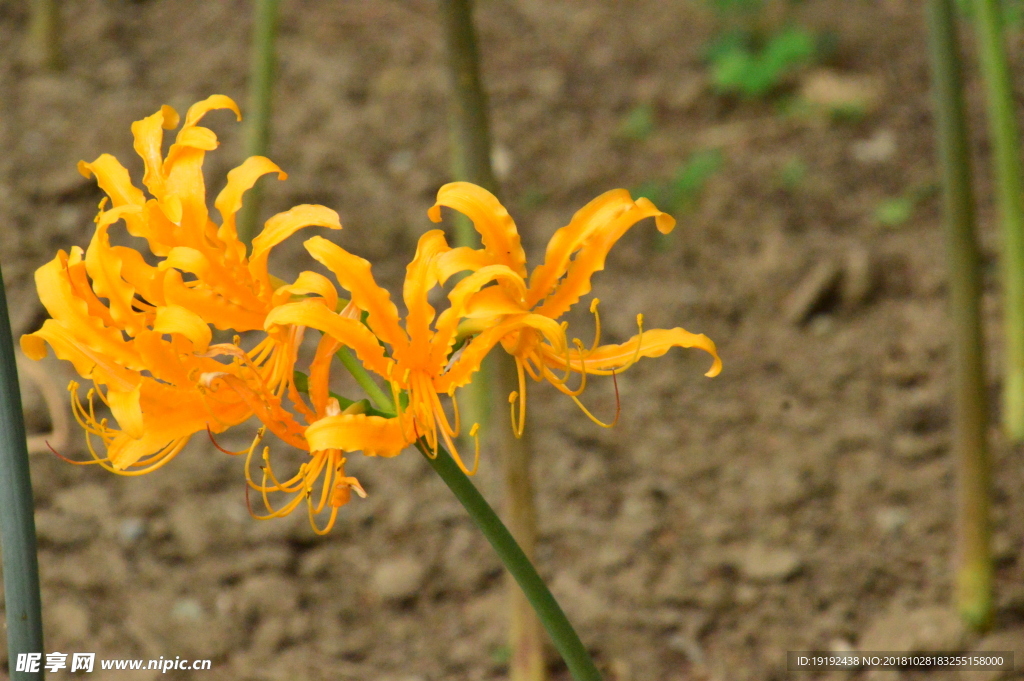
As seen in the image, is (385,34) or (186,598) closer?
(186,598)

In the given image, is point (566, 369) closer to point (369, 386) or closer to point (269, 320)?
point (369, 386)

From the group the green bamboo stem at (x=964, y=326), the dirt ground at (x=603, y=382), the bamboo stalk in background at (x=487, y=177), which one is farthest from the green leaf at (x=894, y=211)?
the bamboo stalk in background at (x=487, y=177)

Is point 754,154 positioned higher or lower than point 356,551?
higher

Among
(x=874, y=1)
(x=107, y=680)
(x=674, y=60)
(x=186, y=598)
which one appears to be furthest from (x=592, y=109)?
(x=107, y=680)

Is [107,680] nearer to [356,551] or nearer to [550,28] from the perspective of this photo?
[356,551]

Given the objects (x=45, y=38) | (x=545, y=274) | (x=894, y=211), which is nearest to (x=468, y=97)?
(x=545, y=274)

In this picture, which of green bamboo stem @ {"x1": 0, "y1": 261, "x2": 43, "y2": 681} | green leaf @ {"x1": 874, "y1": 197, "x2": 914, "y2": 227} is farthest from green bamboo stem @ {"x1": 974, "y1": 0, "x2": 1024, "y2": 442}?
green bamboo stem @ {"x1": 0, "y1": 261, "x2": 43, "y2": 681}

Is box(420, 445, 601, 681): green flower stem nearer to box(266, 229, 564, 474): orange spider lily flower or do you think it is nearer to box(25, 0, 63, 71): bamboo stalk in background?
box(266, 229, 564, 474): orange spider lily flower
